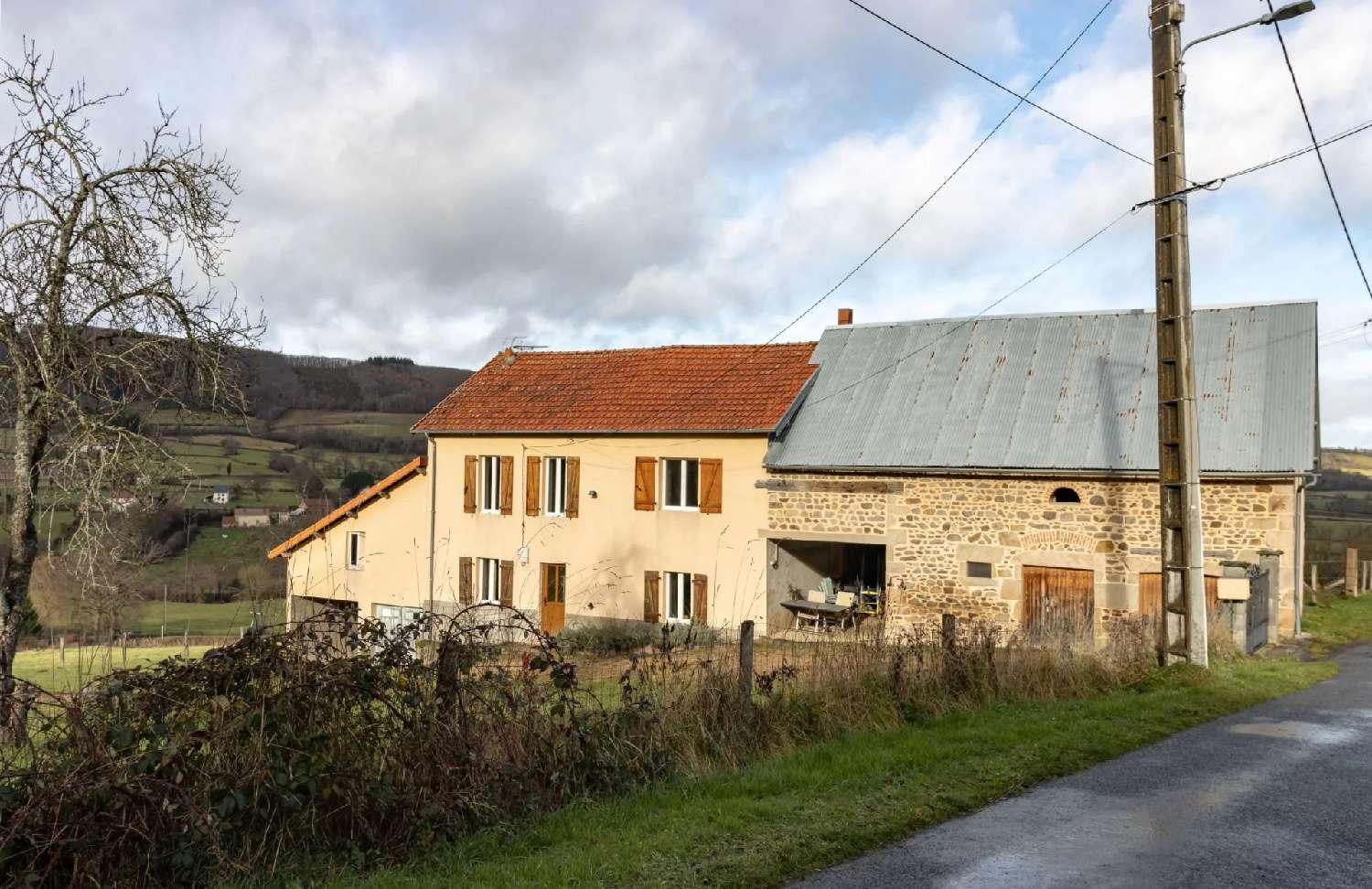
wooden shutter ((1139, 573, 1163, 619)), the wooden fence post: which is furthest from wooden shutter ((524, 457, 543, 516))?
the wooden fence post

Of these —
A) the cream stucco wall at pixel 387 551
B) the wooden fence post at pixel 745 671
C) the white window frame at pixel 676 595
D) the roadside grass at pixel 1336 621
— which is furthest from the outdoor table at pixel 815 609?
the wooden fence post at pixel 745 671

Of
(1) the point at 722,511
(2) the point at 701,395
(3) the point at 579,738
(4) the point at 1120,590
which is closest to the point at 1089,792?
(3) the point at 579,738

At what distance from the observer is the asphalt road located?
5.71 meters

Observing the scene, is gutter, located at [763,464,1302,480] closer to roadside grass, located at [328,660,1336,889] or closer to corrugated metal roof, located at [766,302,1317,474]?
corrugated metal roof, located at [766,302,1317,474]

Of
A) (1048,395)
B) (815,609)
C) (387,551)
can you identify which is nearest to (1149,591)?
(1048,395)

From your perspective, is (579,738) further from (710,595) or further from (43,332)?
(710,595)

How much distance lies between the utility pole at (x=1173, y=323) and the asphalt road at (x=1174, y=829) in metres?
3.56

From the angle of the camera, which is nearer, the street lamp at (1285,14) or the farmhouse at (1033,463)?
the street lamp at (1285,14)

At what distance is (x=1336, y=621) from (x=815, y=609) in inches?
396

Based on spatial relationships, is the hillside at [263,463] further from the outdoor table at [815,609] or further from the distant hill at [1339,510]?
the distant hill at [1339,510]

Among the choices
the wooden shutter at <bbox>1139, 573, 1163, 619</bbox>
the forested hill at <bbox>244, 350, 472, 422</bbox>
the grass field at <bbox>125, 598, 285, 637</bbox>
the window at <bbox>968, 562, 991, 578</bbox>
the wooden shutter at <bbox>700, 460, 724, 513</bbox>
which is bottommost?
the grass field at <bbox>125, 598, 285, 637</bbox>

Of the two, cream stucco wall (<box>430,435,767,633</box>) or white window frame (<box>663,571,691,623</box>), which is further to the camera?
white window frame (<box>663,571,691,623</box>)

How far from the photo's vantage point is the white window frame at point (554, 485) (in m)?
25.5

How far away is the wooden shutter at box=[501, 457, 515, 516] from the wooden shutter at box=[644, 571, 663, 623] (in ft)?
13.6
